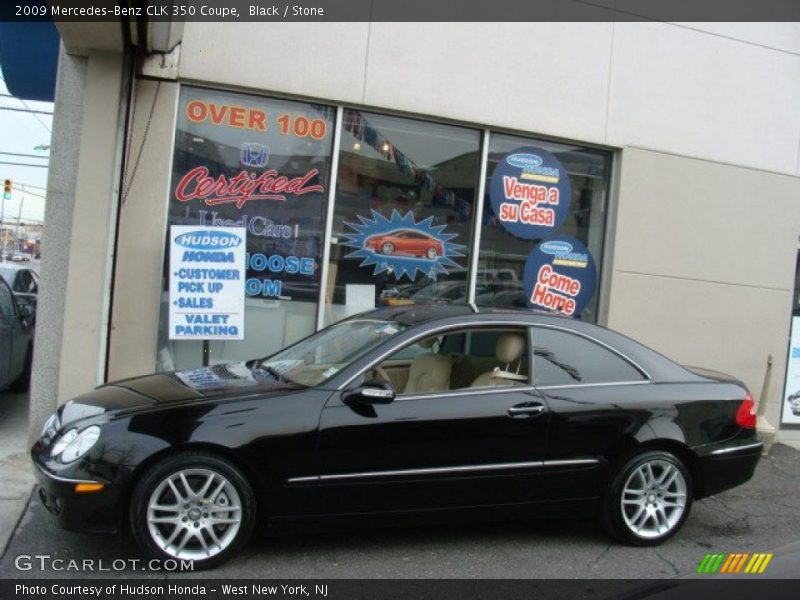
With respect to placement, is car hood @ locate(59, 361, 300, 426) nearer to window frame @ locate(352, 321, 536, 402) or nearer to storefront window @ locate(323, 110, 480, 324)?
window frame @ locate(352, 321, 536, 402)

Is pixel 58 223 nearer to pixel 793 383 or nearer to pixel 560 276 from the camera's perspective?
pixel 560 276

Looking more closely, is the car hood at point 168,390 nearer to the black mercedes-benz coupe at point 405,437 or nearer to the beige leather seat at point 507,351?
the black mercedes-benz coupe at point 405,437

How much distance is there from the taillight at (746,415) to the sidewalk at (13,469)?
4.78m

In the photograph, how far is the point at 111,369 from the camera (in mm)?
6992

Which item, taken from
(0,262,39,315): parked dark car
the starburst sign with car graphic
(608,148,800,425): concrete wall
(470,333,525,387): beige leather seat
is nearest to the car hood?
(470,333,525,387): beige leather seat

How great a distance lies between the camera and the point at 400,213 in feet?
26.7

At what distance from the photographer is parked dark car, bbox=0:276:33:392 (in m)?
7.92

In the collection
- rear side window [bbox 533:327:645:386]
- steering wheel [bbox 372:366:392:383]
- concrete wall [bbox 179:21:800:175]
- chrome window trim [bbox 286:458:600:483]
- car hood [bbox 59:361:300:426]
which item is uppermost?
concrete wall [bbox 179:21:800:175]

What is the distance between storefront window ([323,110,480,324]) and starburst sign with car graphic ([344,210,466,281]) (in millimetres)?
11

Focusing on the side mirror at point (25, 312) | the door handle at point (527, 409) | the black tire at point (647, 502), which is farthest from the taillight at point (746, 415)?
the side mirror at point (25, 312)

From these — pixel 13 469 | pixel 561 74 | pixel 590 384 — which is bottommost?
pixel 13 469

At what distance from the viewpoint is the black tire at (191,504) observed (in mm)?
4051

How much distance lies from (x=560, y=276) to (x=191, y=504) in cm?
573

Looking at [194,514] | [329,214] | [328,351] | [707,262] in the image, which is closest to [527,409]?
[328,351]
